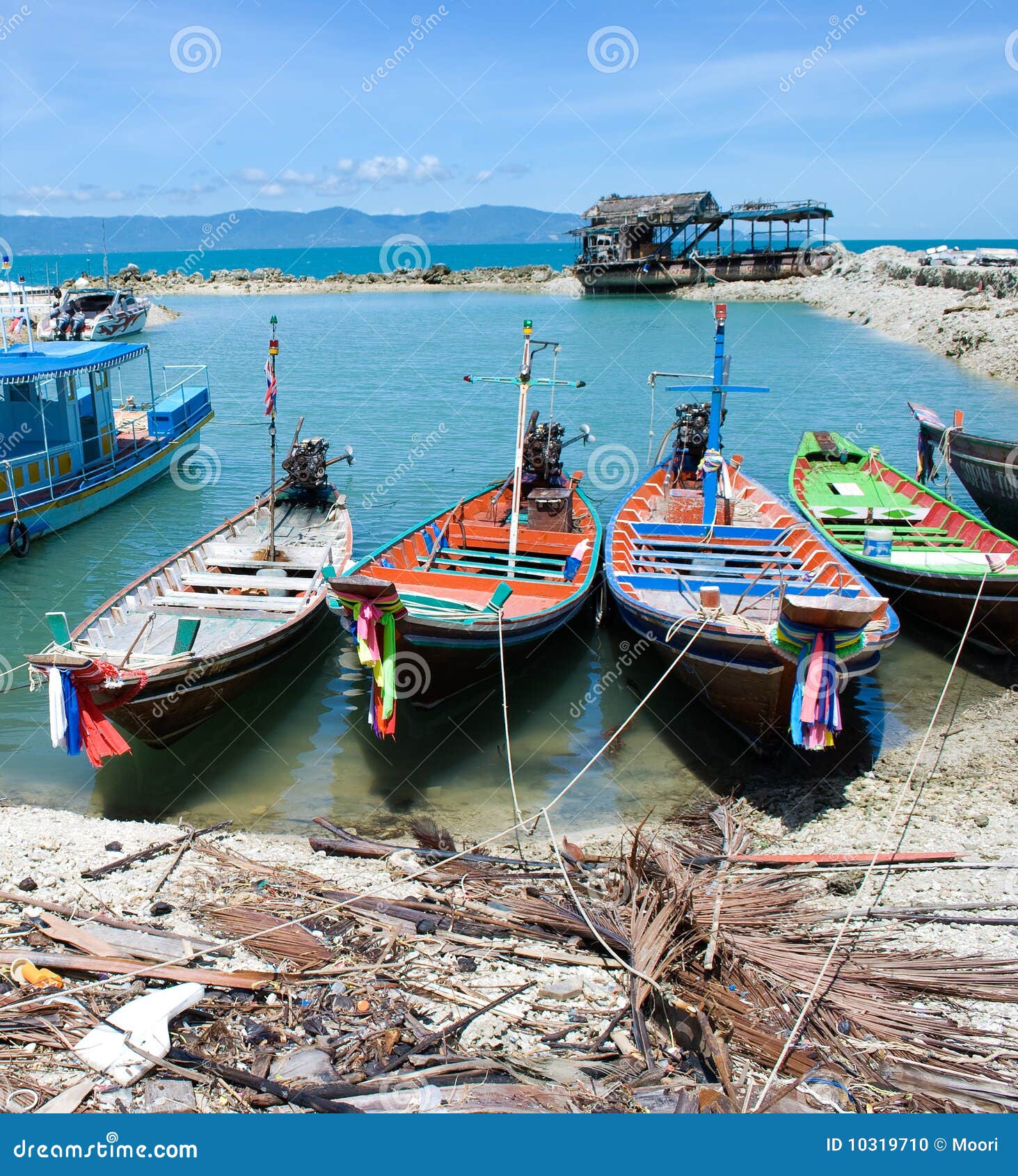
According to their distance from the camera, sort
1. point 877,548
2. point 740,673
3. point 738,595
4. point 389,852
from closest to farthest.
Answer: point 389,852 < point 740,673 < point 738,595 < point 877,548

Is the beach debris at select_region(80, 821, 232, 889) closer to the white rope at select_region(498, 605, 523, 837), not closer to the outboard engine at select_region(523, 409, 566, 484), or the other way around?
the white rope at select_region(498, 605, 523, 837)

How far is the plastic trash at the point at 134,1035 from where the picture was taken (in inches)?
220

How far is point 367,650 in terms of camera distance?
982 cm

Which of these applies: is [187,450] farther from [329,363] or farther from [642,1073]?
[642,1073]

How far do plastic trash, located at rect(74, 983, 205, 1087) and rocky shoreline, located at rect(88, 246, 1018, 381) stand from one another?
39987 millimetres

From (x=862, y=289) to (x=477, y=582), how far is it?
61.1 metres

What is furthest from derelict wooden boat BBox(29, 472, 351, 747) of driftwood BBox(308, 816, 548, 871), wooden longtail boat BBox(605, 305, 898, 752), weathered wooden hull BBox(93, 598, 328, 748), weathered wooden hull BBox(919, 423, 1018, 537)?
weathered wooden hull BBox(919, 423, 1018, 537)

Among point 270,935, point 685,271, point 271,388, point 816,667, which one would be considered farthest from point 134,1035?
point 685,271

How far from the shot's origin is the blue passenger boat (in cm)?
1762

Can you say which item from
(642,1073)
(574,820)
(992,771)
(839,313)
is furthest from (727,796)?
(839,313)

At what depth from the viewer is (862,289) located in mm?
64688

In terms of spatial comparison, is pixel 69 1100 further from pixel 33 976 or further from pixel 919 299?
pixel 919 299

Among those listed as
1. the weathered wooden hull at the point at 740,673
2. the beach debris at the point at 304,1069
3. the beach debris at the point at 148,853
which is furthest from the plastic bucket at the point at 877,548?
the beach debris at the point at 304,1069

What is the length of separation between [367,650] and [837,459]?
532 inches
